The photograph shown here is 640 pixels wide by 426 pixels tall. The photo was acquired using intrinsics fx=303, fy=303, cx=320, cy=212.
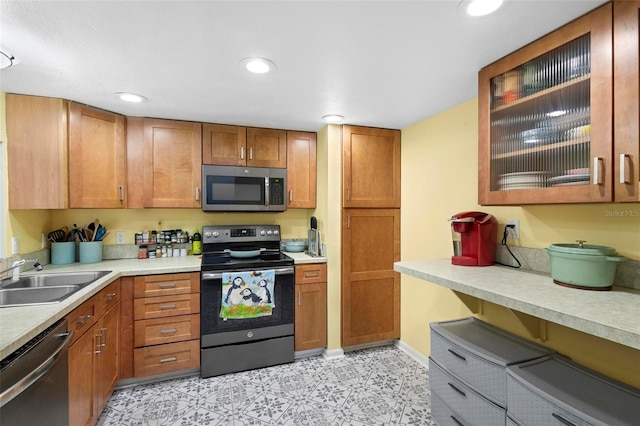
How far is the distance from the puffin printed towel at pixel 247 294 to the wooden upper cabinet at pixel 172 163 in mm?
839

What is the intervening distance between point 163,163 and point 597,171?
299 cm

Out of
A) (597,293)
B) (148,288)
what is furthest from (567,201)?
(148,288)

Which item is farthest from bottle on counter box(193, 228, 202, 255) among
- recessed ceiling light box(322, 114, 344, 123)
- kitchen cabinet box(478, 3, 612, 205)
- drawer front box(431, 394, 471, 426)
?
kitchen cabinet box(478, 3, 612, 205)

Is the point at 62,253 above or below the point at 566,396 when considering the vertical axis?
above

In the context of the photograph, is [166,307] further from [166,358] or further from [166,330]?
[166,358]

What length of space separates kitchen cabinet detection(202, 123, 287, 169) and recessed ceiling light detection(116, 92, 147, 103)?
0.65 metres

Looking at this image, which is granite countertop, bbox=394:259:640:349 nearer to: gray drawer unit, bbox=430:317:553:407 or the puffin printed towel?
gray drawer unit, bbox=430:317:553:407

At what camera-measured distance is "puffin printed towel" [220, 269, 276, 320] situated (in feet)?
8.34

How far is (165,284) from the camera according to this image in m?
2.43

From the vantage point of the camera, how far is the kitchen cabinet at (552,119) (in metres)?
1.21

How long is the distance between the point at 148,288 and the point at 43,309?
3.07 ft

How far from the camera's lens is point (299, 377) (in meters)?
2.53

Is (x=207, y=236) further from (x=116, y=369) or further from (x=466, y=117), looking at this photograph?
(x=466, y=117)

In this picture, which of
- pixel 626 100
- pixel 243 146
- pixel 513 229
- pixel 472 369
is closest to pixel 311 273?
pixel 243 146
